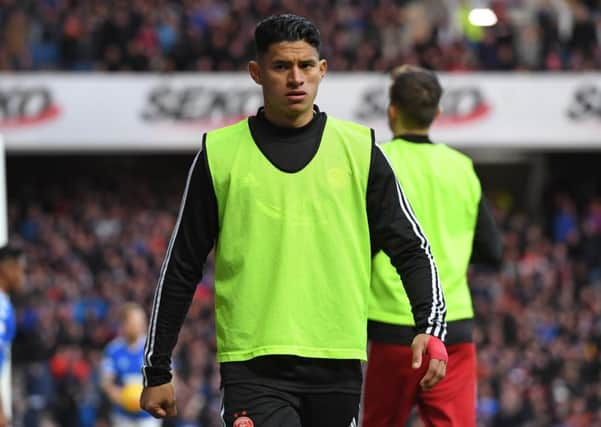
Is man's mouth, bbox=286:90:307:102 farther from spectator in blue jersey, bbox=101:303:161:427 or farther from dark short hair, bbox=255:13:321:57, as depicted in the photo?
spectator in blue jersey, bbox=101:303:161:427

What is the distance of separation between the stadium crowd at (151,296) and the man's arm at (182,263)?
1132cm

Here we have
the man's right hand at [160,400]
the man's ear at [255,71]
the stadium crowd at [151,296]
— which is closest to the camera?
the man's right hand at [160,400]

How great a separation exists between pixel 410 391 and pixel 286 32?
186cm

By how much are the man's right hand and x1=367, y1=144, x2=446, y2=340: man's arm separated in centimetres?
79

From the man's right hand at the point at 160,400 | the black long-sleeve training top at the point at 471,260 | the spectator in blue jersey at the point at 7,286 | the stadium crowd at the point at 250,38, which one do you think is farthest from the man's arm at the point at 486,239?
the stadium crowd at the point at 250,38

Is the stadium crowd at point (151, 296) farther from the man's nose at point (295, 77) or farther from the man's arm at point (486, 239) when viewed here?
the man's nose at point (295, 77)

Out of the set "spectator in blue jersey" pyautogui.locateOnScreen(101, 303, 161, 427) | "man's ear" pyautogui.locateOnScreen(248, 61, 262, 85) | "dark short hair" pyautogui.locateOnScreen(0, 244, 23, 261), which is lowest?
"spectator in blue jersey" pyautogui.locateOnScreen(101, 303, 161, 427)

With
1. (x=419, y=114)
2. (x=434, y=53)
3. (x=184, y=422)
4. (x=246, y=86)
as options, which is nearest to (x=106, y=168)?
(x=246, y=86)

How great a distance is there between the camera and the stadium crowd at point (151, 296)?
55.4 feet

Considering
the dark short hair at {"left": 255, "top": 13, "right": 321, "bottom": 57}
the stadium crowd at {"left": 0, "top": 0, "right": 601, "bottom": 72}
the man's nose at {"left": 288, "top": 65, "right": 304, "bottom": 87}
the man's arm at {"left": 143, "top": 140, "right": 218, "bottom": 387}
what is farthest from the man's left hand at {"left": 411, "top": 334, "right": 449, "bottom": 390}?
the stadium crowd at {"left": 0, "top": 0, "right": 601, "bottom": 72}

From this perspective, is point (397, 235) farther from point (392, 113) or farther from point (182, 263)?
point (392, 113)

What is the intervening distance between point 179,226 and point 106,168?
862 inches

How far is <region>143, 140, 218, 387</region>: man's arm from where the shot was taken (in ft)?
15.6

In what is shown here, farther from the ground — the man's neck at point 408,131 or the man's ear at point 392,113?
the man's ear at point 392,113
